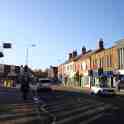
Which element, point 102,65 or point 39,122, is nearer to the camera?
point 39,122

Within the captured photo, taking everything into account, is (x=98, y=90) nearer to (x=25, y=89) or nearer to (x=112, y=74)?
(x=25, y=89)

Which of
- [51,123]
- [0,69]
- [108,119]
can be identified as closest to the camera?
[51,123]

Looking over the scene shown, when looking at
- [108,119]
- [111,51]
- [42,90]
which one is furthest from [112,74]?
[108,119]

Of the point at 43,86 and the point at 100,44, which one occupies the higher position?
the point at 100,44

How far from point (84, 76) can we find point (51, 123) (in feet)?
262

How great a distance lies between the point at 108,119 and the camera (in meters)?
18.9

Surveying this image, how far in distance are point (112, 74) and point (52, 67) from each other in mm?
94463

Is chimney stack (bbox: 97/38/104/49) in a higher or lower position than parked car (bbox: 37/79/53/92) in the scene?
higher

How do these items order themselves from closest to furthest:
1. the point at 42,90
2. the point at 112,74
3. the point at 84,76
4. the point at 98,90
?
the point at 98,90, the point at 42,90, the point at 112,74, the point at 84,76

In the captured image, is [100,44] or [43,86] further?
[100,44]

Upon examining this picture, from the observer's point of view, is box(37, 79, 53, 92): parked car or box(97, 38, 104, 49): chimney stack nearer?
box(37, 79, 53, 92): parked car

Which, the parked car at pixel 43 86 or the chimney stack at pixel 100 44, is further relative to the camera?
the chimney stack at pixel 100 44

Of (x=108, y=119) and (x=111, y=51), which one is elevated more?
(x=111, y=51)

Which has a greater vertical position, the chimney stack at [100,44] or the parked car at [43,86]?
the chimney stack at [100,44]
